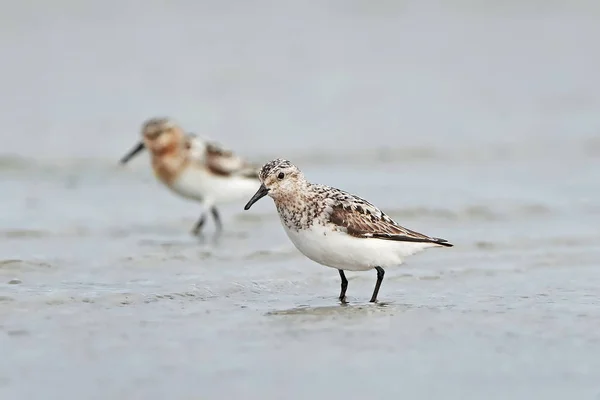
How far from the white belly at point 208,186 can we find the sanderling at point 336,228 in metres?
3.96

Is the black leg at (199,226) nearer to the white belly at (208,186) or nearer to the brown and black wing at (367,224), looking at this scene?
the white belly at (208,186)

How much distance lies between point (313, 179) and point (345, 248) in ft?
18.6

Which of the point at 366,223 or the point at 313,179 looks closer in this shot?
the point at 366,223

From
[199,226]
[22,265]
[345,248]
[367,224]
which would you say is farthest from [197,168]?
[345,248]

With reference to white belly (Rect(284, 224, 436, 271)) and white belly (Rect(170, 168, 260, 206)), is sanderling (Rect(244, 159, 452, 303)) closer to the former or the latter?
white belly (Rect(284, 224, 436, 271))

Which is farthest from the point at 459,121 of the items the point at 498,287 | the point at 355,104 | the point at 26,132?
the point at 498,287

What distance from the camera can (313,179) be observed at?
13.1 meters

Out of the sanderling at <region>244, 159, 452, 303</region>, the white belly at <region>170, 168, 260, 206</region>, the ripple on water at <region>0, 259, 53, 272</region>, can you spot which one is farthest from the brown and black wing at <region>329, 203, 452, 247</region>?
the white belly at <region>170, 168, 260, 206</region>

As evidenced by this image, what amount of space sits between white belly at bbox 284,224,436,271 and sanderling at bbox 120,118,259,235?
4.04 meters

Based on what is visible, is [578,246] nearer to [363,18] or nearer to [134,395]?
A: [134,395]

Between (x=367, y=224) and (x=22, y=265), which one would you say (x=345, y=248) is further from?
(x=22, y=265)

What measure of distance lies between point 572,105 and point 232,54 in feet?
17.5

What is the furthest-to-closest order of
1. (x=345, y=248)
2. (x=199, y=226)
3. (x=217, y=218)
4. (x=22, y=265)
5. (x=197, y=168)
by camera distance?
(x=197, y=168)
(x=217, y=218)
(x=199, y=226)
(x=22, y=265)
(x=345, y=248)

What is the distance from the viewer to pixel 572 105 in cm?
1667
